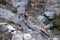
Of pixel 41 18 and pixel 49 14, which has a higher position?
pixel 49 14

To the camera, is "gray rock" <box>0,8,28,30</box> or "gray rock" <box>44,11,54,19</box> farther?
"gray rock" <box>44,11,54,19</box>

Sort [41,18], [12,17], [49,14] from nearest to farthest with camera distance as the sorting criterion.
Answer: [12,17], [41,18], [49,14]

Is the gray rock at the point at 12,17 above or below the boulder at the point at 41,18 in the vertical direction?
above

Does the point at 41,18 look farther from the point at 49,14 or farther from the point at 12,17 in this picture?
the point at 12,17

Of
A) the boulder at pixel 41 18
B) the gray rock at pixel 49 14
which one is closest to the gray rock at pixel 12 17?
the boulder at pixel 41 18

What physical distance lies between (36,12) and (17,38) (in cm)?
240

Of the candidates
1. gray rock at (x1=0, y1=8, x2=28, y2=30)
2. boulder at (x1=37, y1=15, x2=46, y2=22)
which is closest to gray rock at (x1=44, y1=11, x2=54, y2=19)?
boulder at (x1=37, y1=15, x2=46, y2=22)

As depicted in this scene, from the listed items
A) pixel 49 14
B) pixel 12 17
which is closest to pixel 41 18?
pixel 49 14

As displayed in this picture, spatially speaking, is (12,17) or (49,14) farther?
(49,14)

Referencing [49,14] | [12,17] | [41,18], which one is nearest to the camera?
[12,17]

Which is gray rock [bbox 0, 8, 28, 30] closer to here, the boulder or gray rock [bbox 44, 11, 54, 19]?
the boulder

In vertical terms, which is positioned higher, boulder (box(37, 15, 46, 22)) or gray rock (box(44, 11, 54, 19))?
gray rock (box(44, 11, 54, 19))

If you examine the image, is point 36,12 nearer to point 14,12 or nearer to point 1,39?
point 14,12

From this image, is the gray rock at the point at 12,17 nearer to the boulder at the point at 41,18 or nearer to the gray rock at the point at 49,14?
the boulder at the point at 41,18
